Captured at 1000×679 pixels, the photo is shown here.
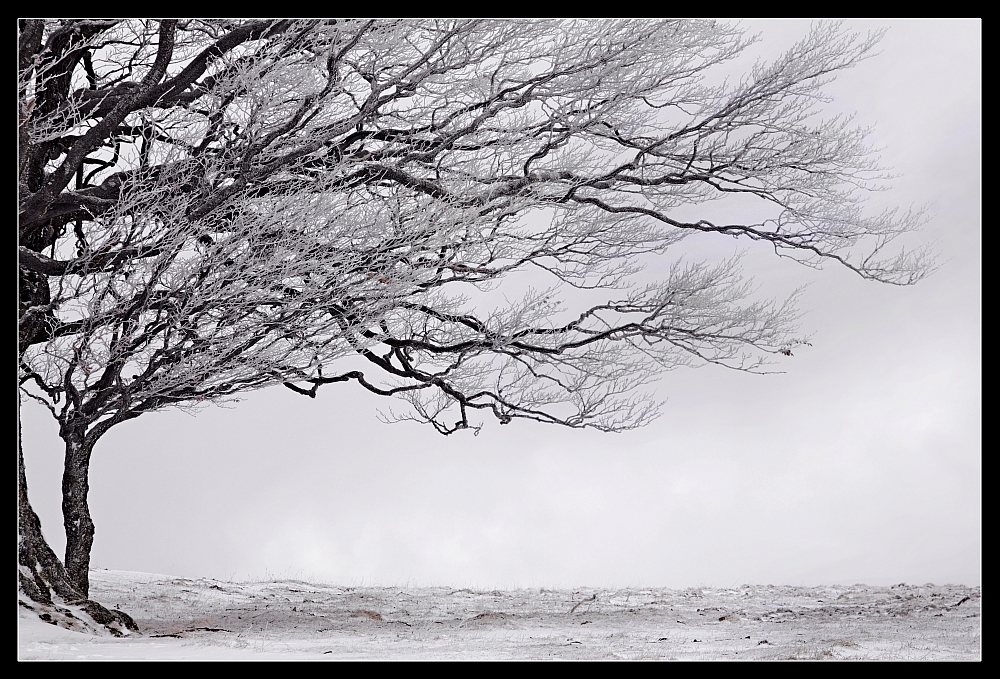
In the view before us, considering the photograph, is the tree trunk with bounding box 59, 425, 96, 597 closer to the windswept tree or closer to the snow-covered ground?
the windswept tree

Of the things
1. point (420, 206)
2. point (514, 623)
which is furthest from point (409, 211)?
point (514, 623)

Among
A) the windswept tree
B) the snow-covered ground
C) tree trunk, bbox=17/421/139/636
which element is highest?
the windswept tree

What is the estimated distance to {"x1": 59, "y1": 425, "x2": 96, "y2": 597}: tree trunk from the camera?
13.3 ft

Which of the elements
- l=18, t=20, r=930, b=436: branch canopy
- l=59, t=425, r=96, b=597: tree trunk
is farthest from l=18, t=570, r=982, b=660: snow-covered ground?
l=18, t=20, r=930, b=436: branch canopy

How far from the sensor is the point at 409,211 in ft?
12.3

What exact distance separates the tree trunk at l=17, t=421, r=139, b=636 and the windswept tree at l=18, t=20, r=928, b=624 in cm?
1

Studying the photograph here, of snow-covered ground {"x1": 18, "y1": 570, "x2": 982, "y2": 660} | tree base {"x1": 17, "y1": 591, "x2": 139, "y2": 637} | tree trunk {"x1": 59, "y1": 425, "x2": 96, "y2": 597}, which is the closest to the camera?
snow-covered ground {"x1": 18, "y1": 570, "x2": 982, "y2": 660}

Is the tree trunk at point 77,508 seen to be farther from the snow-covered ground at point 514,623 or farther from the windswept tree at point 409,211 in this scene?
the snow-covered ground at point 514,623

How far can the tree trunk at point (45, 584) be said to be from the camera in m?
3.64

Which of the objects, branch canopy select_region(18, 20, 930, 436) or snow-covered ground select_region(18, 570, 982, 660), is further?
branch canopy select_region(18, 20, 930, 436)

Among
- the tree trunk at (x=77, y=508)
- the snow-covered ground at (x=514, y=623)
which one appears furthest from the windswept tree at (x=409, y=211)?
the snow-covered ground at (x=514, y=623)

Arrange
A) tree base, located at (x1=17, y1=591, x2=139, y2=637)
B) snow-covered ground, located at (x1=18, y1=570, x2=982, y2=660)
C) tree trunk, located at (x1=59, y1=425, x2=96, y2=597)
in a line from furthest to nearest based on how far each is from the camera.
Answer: tree trunk, located at (x1=59, y1=425, x2=96, y2=597) < tree base, located at (x1=17, y1=591, x2=139, y2=637) < snow-covered ground, located at (x1=18, y1=570, x2=982, y2=660)
